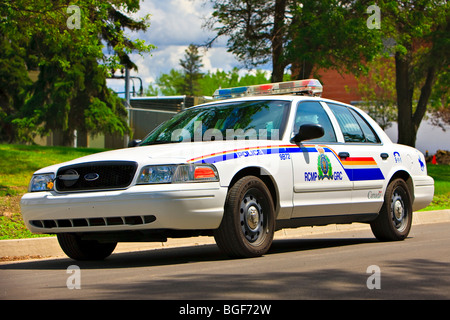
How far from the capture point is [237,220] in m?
7.24

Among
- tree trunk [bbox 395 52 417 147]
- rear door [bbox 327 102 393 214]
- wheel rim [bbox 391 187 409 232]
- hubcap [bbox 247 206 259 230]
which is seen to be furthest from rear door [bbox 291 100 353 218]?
tree trunk [bbox 395 52 417 147]

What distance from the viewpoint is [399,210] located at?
9852 millimetres

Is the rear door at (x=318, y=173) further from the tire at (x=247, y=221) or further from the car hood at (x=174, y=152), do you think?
the tire at (x=247, y=221)

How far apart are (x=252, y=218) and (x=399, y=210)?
3100 millimetres

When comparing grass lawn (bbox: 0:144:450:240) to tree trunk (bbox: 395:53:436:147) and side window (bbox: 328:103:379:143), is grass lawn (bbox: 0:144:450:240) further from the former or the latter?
side window (bbox: 328:103:379:143)

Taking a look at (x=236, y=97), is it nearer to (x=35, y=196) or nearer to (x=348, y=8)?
(x=35, y=196)

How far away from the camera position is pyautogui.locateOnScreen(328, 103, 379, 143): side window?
923 centimetres

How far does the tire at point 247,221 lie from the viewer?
723 centimetres

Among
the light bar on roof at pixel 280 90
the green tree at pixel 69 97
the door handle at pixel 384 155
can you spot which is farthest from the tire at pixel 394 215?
the green tree at pixel 69 97

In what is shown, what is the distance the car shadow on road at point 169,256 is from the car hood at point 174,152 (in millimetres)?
1083

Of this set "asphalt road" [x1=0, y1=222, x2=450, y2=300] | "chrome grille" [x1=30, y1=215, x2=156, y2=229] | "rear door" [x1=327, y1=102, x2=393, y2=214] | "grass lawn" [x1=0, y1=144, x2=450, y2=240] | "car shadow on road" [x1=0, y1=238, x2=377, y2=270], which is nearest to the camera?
"asphalt road" [x1=0, y1=222, x2=450, y2=300]

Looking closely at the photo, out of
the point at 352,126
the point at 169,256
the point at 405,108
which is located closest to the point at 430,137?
the point at 405,108

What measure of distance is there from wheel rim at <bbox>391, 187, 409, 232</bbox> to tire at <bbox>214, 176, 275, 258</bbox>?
263 centimetres
